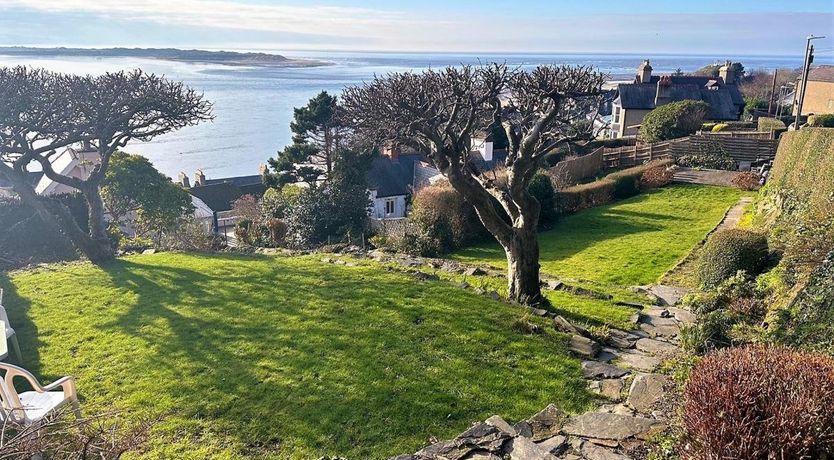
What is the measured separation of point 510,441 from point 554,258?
1306cm

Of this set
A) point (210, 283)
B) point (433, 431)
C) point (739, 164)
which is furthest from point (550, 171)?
point (433, 431)

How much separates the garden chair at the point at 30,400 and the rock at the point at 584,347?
6607mm

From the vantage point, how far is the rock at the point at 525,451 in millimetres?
5031

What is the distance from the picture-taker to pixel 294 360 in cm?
777

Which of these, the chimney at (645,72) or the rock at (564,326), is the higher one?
the chimney at (645,72)

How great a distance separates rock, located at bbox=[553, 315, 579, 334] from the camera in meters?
8.95

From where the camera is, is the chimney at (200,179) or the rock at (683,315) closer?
the rock at (683,315)

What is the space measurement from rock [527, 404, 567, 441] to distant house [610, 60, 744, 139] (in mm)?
48220

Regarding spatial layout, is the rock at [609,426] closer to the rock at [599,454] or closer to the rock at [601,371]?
the rock at [599,454]

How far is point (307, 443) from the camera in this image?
5887mm

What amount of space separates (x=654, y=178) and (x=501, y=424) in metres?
25.9

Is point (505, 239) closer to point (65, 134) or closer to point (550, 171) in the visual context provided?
point (65, 134)

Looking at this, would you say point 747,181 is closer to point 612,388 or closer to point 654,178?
point 654,178

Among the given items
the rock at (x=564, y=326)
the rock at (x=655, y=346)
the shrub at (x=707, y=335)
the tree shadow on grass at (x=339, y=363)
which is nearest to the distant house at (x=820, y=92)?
the rock at (x=655, y=346)
